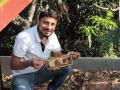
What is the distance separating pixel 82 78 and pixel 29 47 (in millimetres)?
1501

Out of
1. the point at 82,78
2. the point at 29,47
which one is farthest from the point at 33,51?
the point at 82,78

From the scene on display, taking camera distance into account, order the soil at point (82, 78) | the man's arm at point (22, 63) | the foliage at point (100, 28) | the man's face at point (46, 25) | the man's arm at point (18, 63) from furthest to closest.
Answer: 1. the foliage at point (100, 28)
2. the soil at point (82, 78)
3. the man's face at point (46, 25)
4. the man's arm at point (18, 63)
5. the man's arm at point (22, 63)

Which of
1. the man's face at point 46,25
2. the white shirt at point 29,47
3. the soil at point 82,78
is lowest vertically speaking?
the soil at point 82,78

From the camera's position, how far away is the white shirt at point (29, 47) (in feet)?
13.5

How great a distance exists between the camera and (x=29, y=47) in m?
4.24

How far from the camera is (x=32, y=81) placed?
14.5 ft

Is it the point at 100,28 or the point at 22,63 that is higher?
the point at 100,28

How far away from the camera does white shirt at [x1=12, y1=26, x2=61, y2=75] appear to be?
13.5 ft

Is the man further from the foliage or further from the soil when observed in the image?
the foliage

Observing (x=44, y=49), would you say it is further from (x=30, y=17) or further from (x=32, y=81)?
(x=30, y=17)

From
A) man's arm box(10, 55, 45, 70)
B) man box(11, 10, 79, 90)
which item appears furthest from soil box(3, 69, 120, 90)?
man's arm box(10, 55, 45, 70)

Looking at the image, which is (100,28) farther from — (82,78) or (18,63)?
(18,63)

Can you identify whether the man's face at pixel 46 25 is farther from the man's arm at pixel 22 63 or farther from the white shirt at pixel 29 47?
the man's arm at pixel 22 63

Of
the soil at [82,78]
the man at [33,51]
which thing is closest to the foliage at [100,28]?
the soil at [82,78]
